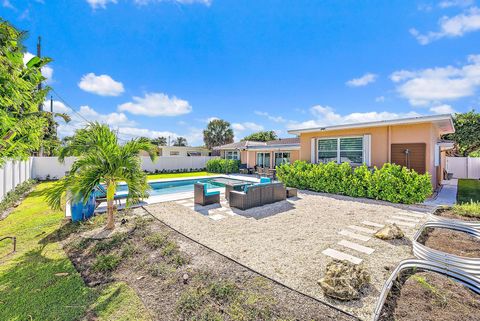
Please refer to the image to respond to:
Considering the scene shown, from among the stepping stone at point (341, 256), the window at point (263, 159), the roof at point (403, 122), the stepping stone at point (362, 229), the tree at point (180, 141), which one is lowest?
the stepping stone at point (341, 256)

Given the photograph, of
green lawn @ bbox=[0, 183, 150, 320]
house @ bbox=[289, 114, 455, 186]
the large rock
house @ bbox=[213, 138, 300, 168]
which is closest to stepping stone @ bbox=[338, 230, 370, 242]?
the large rock

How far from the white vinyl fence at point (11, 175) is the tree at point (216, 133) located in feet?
96.4

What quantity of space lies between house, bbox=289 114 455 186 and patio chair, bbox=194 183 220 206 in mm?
8271

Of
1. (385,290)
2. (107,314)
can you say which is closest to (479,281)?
(385,290)

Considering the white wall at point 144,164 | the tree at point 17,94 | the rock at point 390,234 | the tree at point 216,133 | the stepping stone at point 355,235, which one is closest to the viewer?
the tree at point 17,94

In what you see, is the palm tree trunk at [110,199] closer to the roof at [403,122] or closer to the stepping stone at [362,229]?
the stepping stone at [362,229]

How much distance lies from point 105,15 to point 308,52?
12309 mm

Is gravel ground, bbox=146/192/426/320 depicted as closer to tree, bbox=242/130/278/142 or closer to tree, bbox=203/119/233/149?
tree, bbox=203/119/233/149

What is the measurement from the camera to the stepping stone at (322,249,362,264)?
4648 mm

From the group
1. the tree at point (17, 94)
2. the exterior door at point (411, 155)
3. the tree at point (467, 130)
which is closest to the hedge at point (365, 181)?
the exterior door at point (411, 155)

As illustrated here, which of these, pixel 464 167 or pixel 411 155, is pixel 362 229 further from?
pixel 464 167

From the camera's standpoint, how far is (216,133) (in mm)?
43031

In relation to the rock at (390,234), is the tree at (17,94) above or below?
above

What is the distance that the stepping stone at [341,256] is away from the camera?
15.3 ft
